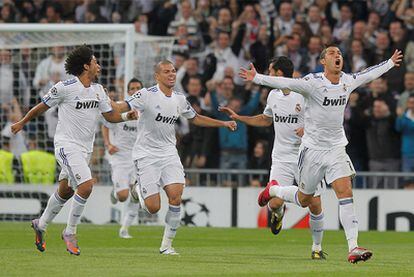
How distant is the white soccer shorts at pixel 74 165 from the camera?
1468 centimetres

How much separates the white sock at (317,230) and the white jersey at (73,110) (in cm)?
313

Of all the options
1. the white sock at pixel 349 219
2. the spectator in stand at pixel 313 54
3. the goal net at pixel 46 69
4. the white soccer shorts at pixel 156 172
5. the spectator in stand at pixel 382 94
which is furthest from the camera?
the goal net at pixel 46 69

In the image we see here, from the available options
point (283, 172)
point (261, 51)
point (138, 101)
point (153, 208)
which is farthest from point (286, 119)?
point (261, 51)

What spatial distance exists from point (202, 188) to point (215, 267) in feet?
33.0

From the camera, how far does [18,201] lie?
23625 mm

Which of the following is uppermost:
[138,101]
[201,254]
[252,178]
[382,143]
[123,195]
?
[138,101]

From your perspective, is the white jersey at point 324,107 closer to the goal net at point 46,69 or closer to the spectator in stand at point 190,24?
the goal net at point 46,69

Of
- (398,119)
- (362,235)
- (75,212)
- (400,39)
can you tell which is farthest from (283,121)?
(400,39)

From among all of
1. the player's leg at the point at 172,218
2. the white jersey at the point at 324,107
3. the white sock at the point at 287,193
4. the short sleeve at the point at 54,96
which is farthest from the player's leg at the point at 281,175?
the short sleeve at the point at 54,96

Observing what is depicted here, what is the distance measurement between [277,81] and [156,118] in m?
2.46

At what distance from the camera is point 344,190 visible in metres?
13.5

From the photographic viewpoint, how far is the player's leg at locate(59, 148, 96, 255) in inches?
578

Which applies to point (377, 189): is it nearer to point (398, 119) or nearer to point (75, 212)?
point (398, 119)

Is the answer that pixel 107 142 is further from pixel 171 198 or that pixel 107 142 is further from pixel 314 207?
pixel 314 207
